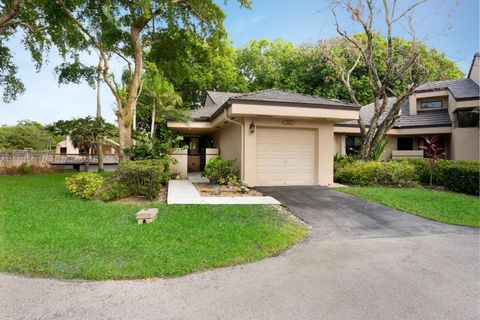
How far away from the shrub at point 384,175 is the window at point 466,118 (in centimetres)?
656

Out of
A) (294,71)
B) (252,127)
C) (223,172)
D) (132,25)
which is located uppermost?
(294,71)

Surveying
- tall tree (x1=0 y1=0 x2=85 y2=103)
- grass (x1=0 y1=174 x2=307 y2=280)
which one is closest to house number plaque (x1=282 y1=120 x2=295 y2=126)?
grass (x1=0 y1=174 x2=307 y2=280)

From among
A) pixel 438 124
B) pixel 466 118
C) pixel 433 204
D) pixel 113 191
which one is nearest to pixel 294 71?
pixel 438 124

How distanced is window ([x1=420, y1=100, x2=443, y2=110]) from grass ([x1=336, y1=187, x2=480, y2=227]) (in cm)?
1107

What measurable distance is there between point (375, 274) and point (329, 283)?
796mm

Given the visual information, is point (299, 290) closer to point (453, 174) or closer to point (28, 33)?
point (453, 174)

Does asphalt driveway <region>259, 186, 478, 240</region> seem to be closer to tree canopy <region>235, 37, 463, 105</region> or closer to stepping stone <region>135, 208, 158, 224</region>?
stepping stone <region>135, 208, 158, 224</region>

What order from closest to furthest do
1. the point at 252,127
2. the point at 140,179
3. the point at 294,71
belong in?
1. the point at 140,179
2. the point at 252,127
3. the point at 294,71

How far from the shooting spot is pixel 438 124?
16500 mm

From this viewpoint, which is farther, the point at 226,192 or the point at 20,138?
the point at 20,138

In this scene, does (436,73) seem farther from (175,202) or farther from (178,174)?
(175,202)

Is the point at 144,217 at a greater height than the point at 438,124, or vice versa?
the point at 438,124

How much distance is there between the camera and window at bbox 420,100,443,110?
60.0 ft

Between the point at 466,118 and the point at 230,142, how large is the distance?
13.3 m
